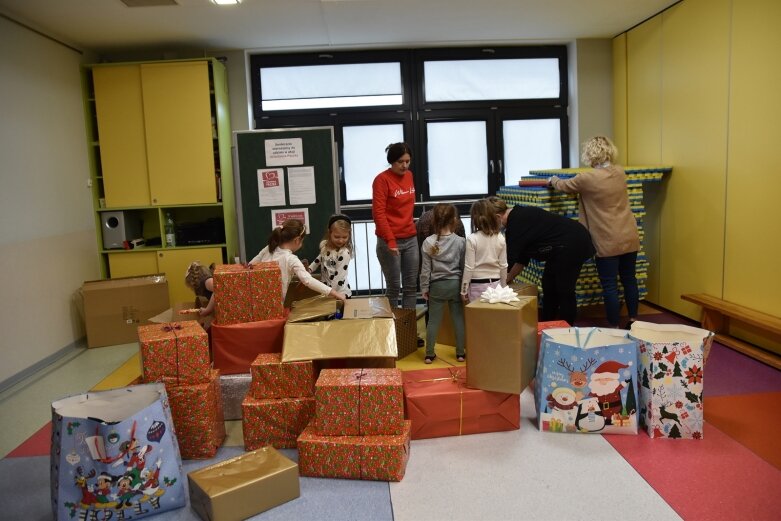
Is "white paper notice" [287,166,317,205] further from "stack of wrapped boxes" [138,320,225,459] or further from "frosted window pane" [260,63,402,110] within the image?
"stack of wrapped boxes" [138,320,225,459]

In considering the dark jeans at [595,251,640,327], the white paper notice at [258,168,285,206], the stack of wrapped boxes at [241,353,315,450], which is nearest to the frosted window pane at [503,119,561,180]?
the dark jeans at [595,251,640,327]

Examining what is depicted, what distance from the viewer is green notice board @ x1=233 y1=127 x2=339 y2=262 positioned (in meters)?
5.00

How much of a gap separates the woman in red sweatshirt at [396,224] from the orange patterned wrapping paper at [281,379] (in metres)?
1.70

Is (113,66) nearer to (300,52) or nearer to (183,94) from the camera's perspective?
(183,94)

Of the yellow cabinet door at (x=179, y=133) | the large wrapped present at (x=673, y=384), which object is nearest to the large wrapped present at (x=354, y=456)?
the large wrapped present at (x=673, y=384)

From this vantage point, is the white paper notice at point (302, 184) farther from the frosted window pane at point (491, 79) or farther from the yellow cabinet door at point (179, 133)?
the frosted window pane at point (491, 79)

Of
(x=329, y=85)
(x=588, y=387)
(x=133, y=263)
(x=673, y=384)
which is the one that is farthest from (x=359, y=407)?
(x=329, y=85)

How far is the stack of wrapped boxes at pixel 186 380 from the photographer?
2760 millimetres

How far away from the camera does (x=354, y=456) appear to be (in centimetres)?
258

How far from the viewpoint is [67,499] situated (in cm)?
225

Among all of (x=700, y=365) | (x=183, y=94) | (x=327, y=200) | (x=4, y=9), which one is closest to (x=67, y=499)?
(x=700, y=365)

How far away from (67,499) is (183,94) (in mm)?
3935

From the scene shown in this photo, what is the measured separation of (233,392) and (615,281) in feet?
9.39

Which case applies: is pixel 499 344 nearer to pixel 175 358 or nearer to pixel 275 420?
pixel 275 420
